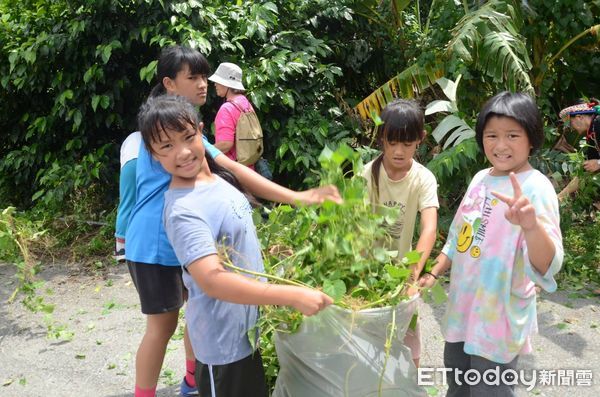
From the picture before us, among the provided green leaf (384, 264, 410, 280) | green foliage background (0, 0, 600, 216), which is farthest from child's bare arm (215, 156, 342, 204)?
green foliage background (0, 0, 600, 216)

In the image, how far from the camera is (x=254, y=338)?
77.4 inches

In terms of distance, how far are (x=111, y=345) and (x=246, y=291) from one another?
2.20 meters

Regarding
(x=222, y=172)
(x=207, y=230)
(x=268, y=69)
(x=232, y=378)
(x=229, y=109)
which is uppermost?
(x=268, y=69)

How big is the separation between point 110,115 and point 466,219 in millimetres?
4111

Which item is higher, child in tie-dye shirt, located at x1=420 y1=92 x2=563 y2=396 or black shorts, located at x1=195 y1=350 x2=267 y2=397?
child in tie-dye shirt, located at x1=420 y1=92 x2=563 y2=396

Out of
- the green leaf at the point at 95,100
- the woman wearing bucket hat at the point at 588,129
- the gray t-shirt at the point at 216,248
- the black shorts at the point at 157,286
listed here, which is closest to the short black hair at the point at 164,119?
the gray t-shirt at the point at 216,248

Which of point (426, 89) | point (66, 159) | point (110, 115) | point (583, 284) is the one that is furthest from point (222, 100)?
point (583, 284)

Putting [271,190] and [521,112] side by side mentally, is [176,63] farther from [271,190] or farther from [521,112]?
[521,112]

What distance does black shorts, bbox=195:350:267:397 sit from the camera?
1.93 m

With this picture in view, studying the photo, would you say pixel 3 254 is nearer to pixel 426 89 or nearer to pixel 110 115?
pixel 110 115

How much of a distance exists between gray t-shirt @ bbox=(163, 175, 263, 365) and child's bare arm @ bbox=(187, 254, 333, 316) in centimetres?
12

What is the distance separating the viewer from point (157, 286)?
7.89 ft

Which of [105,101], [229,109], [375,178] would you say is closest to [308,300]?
[375,178]

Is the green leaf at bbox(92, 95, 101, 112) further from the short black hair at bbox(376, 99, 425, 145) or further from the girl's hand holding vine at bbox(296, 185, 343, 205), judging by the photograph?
the girl's hand holding vine at bbox(296, 185, 343, 205)
